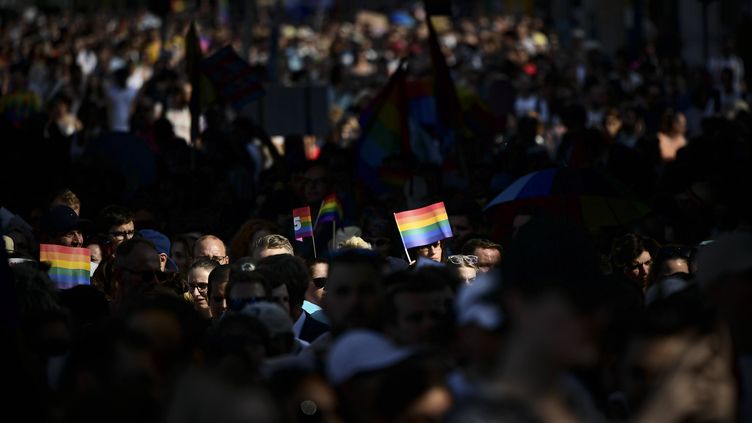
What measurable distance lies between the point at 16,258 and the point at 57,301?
85.1 inches

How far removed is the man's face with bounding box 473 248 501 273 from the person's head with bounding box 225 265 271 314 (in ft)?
7.53

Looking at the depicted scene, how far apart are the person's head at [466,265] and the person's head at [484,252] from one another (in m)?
0.07

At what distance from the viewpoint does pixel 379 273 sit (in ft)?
23.7


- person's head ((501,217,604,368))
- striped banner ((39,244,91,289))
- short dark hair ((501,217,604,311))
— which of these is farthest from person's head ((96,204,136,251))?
person's head ((501,217,604,368))

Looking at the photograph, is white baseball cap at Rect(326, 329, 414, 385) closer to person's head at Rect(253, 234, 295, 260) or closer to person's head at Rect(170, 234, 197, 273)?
person's head at Rect(253, 234, 295, 260)

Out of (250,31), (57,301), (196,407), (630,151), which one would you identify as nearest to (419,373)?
(196,407)

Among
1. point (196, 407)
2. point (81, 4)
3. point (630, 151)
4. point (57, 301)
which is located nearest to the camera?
point (196, 407)

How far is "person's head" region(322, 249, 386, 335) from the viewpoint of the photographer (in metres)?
6.88

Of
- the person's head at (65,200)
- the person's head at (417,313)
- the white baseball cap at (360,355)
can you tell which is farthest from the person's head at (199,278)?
the white baseball cap at (360,355)

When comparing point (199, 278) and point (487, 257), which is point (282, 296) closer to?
point (199, 278)

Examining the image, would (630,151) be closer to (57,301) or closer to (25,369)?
(57,301)

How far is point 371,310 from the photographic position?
693cm

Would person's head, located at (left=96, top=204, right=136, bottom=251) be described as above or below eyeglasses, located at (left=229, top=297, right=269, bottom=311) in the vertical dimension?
below

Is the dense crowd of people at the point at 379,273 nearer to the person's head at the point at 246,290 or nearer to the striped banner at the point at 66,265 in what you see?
the person's head at the point at 246,290
